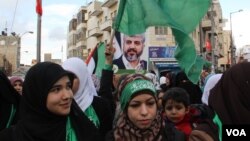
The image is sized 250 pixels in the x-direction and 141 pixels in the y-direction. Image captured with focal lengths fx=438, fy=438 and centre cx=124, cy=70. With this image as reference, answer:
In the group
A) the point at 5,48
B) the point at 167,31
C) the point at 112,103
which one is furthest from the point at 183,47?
the point at 5,48

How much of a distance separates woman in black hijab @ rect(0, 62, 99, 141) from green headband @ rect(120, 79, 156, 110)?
0.38 metres

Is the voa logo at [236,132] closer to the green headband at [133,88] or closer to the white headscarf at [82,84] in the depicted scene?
the green headband at [133,88]

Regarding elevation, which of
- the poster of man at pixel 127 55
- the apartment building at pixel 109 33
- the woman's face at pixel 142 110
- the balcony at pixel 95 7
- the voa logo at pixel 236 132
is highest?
the balcony at pixel 95 7

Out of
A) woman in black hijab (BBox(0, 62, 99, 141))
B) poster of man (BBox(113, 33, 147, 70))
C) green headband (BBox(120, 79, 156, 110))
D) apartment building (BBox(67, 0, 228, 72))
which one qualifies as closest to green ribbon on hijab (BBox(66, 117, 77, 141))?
woman in black hijab (BBox(0, 62, 99, 141))

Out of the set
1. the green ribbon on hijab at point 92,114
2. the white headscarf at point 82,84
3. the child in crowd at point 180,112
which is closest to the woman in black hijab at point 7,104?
the white headscarf at point 82,84

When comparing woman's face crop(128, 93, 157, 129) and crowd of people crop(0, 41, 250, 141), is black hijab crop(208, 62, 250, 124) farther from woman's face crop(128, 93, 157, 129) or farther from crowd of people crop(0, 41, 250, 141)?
woman's face crop(128, 93, 157, 129)

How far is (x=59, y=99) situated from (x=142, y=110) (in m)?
0.57

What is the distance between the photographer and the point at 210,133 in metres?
2.74

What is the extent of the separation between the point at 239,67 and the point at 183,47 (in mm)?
1859

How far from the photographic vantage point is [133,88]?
291 centimetres

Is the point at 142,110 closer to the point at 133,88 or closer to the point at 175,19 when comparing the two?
the point at 133,88

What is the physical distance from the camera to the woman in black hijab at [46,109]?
2.90 m

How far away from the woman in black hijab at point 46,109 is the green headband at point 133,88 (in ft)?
1.24

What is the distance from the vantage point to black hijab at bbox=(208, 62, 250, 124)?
261cm
